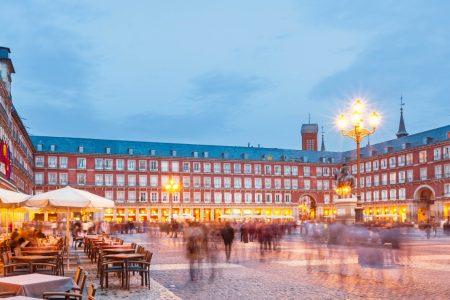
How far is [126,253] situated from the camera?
14.9 meters

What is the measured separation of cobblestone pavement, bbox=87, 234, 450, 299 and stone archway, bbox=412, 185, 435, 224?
180 ft

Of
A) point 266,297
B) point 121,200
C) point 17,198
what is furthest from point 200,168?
point 266,297

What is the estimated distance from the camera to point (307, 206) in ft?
337

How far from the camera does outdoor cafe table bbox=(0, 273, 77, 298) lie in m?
8.28

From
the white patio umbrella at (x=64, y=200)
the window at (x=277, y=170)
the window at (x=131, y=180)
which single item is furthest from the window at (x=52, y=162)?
the white patio umbrella at (x=64, y=200)

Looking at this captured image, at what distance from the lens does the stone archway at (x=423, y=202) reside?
241ft

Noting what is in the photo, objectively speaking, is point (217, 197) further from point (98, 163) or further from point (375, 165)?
point (375, 165)

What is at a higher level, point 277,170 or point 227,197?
point 277,170

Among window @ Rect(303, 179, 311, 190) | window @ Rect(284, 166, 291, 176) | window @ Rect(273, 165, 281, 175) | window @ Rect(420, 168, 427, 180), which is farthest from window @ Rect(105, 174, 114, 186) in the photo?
window @ Rect(420, 168, 427, 180)

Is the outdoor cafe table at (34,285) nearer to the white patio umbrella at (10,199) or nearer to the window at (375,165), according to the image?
the white patio umbrella at (10,199)

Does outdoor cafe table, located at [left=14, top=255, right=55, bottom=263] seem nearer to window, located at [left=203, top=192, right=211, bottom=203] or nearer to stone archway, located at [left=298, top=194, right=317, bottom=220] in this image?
window, located at [left=203, top=192, right=211, bottom=203]

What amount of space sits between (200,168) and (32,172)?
84.1ft

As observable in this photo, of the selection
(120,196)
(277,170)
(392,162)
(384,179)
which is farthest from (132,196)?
(392,162)

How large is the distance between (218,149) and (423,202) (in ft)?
111
